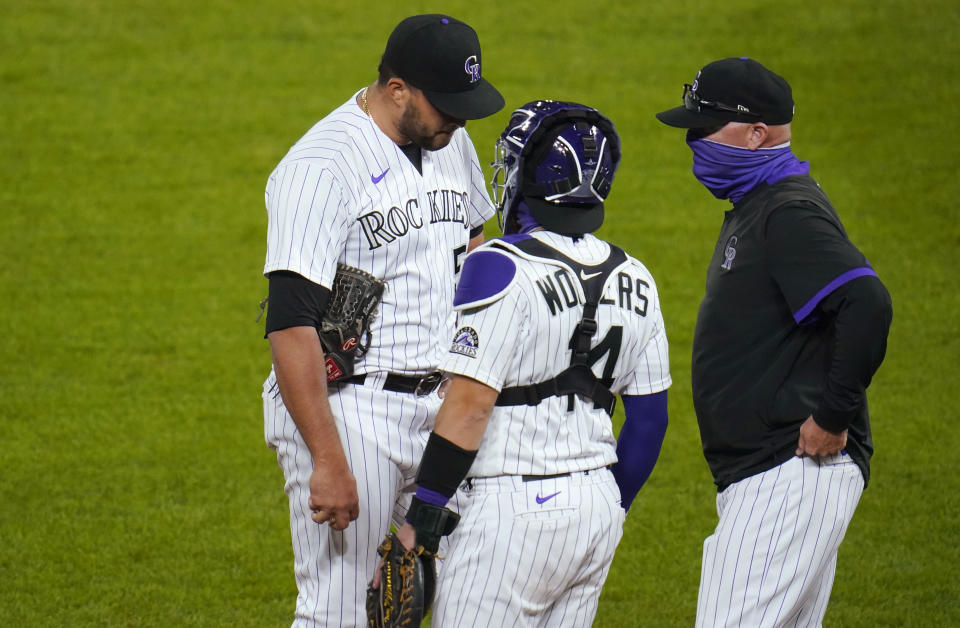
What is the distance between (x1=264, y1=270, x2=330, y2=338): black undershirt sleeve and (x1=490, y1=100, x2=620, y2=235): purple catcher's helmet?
578mm

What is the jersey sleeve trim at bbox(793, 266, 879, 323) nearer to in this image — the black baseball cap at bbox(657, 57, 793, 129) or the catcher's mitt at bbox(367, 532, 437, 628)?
the black baseball cap at bbox(657, 57, 793, 129)

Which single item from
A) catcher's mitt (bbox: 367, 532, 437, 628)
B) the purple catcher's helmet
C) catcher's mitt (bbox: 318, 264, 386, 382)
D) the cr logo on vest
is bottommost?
catcher's mitt (bbox: 367, 532, 437, 628)

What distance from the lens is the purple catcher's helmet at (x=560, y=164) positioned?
2668 millimetres

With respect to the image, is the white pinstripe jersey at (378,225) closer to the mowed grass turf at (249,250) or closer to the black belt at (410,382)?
the black belt at (410,382)

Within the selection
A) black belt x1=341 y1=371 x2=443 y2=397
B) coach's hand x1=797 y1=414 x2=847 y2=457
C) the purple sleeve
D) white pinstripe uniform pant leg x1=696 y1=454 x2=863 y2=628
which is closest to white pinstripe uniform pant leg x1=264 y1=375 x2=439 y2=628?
black belt x1=341 y1=371 x2=443 y2=397

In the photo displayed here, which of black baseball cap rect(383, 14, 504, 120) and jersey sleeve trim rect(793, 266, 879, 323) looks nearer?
jersey sleeve trim rect(793, 266, 879, 323)

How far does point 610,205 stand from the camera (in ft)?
30.6

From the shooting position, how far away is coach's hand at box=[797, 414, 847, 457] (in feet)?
9.23

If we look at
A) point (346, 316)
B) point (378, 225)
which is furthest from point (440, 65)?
point (346, 316)

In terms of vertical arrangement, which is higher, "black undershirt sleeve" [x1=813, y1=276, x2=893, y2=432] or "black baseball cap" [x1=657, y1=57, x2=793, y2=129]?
"black baseball cap" [x1=657, y1=57, x2=793, y2=129]

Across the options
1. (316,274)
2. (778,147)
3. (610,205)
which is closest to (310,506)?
(316,274)

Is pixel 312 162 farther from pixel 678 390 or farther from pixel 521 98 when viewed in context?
pixel 521 98

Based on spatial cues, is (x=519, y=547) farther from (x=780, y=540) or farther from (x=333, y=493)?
(x=780, y=540)

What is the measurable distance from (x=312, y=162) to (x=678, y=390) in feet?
14.3
